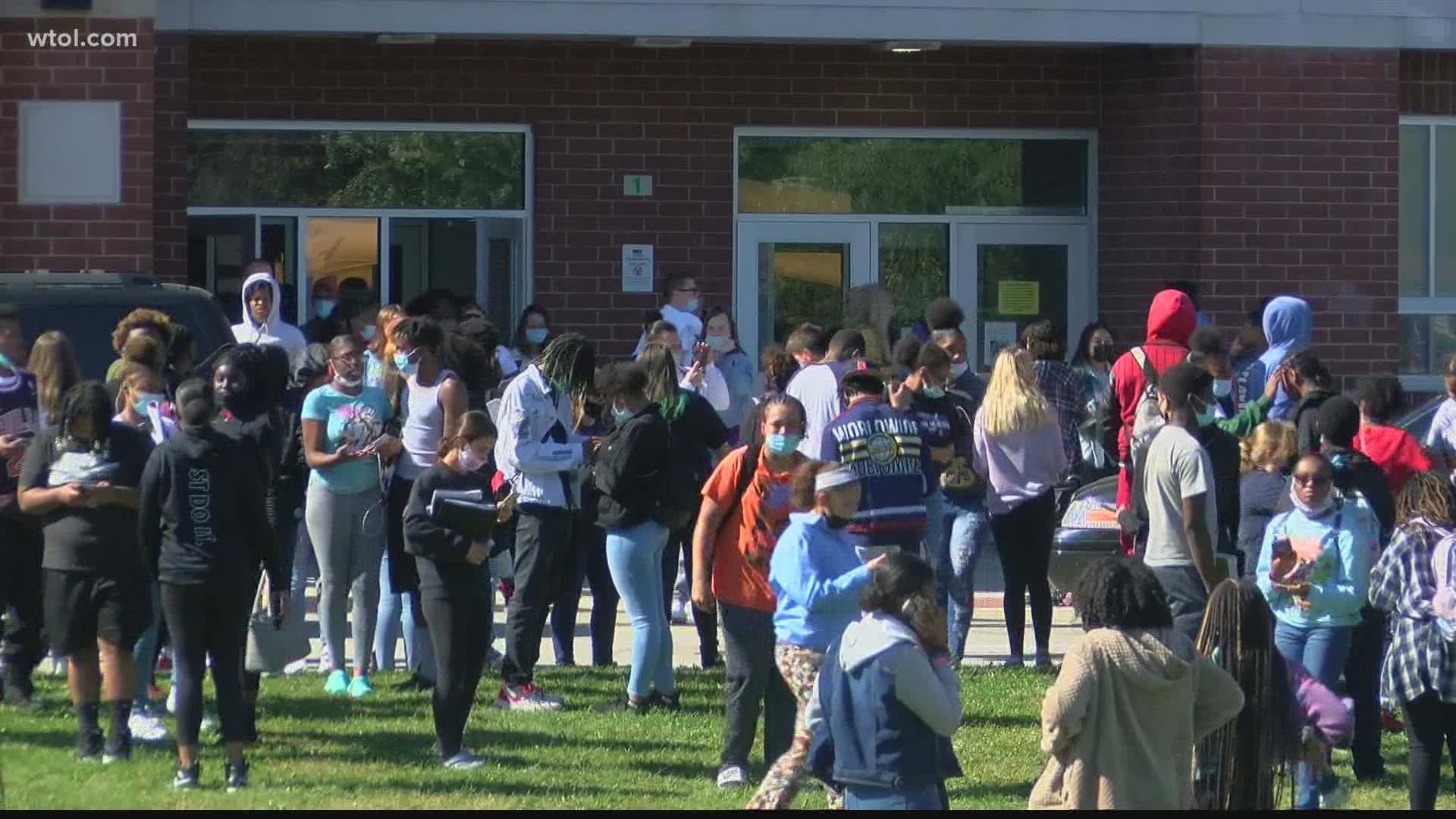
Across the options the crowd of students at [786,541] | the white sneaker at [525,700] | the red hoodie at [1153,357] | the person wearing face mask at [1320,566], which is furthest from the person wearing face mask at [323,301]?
the person wearing face mask at [1320,566]

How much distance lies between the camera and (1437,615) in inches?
308

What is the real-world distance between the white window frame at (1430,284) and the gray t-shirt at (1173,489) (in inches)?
406

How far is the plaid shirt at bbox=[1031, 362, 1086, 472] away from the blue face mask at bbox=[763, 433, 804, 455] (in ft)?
11.1

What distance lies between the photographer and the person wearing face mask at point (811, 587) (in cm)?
784

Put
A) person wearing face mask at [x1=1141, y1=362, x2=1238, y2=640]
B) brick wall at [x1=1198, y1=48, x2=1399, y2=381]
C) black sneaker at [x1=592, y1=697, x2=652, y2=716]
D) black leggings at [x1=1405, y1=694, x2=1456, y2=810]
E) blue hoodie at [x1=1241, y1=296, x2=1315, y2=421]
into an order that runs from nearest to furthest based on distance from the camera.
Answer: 1. black leggings at [x1=1405, y1=694, x2=1456, y2=810]
2. person wearing face mask at [x1=1141, y1=362, x2=1238, y2=640]
3. black sneaker at [x1=592, y1=697, x2=652, y2=716]
4. blue hoodie at [x1=1241, y1=296, x2=1315, y2=421]
5. brick wall at [x1=1198, y1=48, x2=1399, y2=381]

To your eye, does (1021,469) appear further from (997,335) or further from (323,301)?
(997,335)

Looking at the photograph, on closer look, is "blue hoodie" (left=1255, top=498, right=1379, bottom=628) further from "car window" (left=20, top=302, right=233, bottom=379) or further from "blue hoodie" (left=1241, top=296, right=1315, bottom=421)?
"car window" (left=20, top=302, right=233, bottom=379)

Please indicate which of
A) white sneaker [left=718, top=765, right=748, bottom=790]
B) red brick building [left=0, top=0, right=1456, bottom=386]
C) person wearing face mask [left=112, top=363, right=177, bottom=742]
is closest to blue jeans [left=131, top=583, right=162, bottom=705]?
person wearing face mask [left=112, top=363, right=177, bottom=742]

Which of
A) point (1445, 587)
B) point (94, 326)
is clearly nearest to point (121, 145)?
point (94, 326)

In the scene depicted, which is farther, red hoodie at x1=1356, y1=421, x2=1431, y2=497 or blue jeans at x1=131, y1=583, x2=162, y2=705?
red hoodie at x1=1356, y1=421, x2=1431, y2=497

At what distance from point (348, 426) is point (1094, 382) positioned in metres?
6.27

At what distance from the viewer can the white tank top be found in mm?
10188

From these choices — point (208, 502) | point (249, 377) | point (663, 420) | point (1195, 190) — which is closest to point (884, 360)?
point (663, 420)

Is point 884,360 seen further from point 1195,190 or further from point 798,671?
point 1195,190
